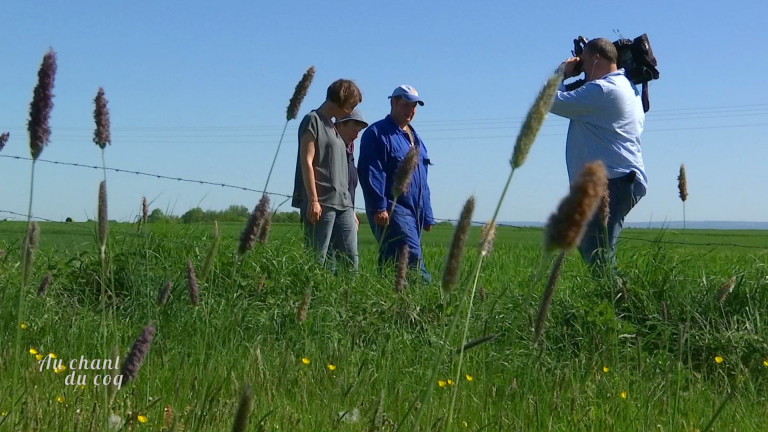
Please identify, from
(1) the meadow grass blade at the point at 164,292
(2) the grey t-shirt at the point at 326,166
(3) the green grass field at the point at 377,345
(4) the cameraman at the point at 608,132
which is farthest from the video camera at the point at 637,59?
(1) the meadow grass blade at the point at 164,292

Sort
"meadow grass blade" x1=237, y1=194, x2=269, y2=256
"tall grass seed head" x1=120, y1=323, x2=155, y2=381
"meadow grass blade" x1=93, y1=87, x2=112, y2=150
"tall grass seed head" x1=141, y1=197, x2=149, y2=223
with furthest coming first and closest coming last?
"tall grass seed head" x1=141, y1=197, x2=149, y2=223, "meadow grass blade" x1=93, y1=87, x2=112, y2=150, "meadow grass blade" x1=237, y1=194, x2=269, y2=256, "tall grass seed head" x1=120, y1=323, x2=155, y2=381

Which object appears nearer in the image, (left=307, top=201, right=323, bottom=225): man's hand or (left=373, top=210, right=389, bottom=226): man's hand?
(left=307, top=201, right=323, bottom=225): man's hand

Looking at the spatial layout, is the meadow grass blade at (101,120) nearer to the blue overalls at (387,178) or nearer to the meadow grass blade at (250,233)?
the meadow grass blade at (250,233)

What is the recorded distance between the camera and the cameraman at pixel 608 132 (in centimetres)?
571

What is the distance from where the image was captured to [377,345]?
428 centimetres

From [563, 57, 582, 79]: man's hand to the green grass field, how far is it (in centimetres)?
123

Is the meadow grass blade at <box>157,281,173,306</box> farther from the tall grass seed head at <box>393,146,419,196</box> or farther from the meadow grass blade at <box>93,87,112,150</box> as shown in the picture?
the tall grass seed head at <box>393,146,419,196</box>

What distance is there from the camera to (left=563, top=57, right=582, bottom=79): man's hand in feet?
20.6

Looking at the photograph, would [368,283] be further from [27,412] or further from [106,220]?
[106,220]

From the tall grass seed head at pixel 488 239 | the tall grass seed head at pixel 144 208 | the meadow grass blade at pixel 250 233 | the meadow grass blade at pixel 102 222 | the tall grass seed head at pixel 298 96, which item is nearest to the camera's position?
the tall grass seed head at pixel 488 239

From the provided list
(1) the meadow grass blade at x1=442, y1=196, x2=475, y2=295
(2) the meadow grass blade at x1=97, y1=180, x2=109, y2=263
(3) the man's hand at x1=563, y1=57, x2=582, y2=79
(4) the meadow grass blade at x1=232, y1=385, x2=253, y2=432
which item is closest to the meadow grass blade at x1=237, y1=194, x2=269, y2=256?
(2) the meadow grass blade at x1=97, y1=180, x2=109, y2=263

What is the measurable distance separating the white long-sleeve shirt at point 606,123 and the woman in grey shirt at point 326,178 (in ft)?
4.83

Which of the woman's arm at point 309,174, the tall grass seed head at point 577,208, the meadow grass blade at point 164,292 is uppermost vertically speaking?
the woman's arm at point 309,174

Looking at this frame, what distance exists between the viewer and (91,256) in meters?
5.95
